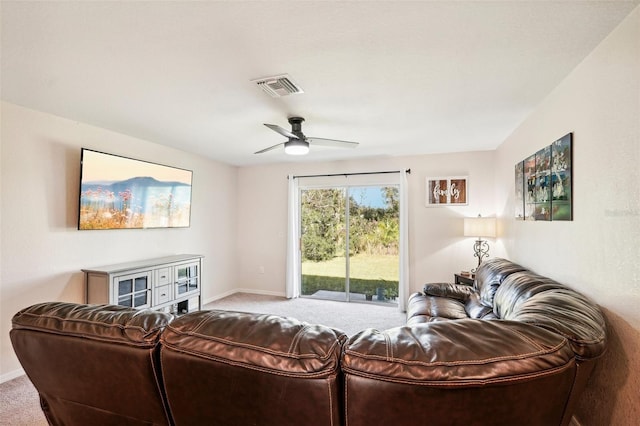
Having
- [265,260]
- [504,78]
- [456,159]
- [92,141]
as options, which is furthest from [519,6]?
[265,260]

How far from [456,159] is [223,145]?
3.44m

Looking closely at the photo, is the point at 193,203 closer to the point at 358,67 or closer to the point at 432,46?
the point at 358,67

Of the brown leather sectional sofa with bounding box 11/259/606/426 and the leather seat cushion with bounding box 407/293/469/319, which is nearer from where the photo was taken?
the brown leather sectional sofa with bounding box 11/259/606/426

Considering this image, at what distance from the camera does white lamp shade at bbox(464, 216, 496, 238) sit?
3.94 m

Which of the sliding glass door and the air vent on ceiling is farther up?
the air vent on ceiling

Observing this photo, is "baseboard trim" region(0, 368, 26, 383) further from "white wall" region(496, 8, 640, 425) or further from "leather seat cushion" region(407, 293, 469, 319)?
"white wall" region(496, 8, 640, 425)

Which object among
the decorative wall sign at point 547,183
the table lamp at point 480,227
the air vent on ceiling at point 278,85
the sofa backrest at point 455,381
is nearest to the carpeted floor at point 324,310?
the table lamp at point 480,227

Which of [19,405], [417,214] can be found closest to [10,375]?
[19,405]

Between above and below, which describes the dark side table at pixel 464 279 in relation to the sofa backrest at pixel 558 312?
below

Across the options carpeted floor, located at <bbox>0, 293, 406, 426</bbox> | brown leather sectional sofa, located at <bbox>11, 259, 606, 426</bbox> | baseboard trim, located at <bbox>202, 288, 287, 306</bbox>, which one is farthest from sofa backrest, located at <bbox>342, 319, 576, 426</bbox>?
baseboard trim, located at <bbox>202, 288, 287, 306</bbox>

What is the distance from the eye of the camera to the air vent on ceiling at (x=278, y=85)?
83.4 inches

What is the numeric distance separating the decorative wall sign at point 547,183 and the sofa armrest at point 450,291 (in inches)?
38.0

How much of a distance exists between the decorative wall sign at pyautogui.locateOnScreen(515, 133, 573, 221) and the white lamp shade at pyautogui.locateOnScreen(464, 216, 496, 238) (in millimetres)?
859

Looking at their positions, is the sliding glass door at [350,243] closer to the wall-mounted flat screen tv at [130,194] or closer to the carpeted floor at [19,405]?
the wall-mounted flat screen tv at [130,194]
